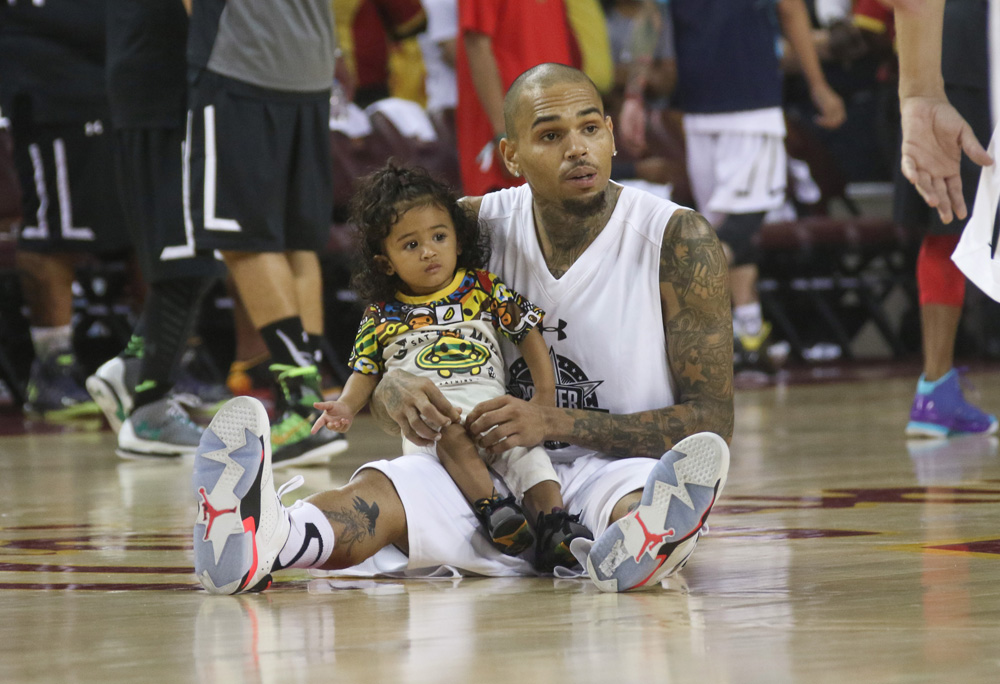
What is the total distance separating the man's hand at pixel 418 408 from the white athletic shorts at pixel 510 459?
0.24 ft

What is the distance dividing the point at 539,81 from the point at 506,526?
83 centimetres

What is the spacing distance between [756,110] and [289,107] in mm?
3027

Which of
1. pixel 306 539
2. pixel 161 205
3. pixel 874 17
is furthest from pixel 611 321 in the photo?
pixel 874 17

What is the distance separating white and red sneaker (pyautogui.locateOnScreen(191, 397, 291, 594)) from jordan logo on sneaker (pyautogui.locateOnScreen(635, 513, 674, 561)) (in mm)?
546

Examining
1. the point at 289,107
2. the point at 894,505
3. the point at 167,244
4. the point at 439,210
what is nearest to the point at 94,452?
the point at 167,244

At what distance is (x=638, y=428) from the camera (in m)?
2.43

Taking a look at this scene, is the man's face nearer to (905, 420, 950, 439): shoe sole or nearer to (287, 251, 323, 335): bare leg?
(287, 251, 323, 335): bare leg

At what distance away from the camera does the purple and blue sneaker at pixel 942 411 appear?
4.40 meters

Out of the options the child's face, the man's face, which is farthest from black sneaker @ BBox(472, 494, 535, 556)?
the man's face

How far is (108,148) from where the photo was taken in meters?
5.75

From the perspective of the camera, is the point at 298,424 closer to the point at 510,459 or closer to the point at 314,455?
the point at 314,455

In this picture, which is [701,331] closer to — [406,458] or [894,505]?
[406,458]

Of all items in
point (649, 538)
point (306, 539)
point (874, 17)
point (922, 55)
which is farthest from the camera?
point (874, 17)

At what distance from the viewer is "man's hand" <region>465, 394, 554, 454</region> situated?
7.52ft
